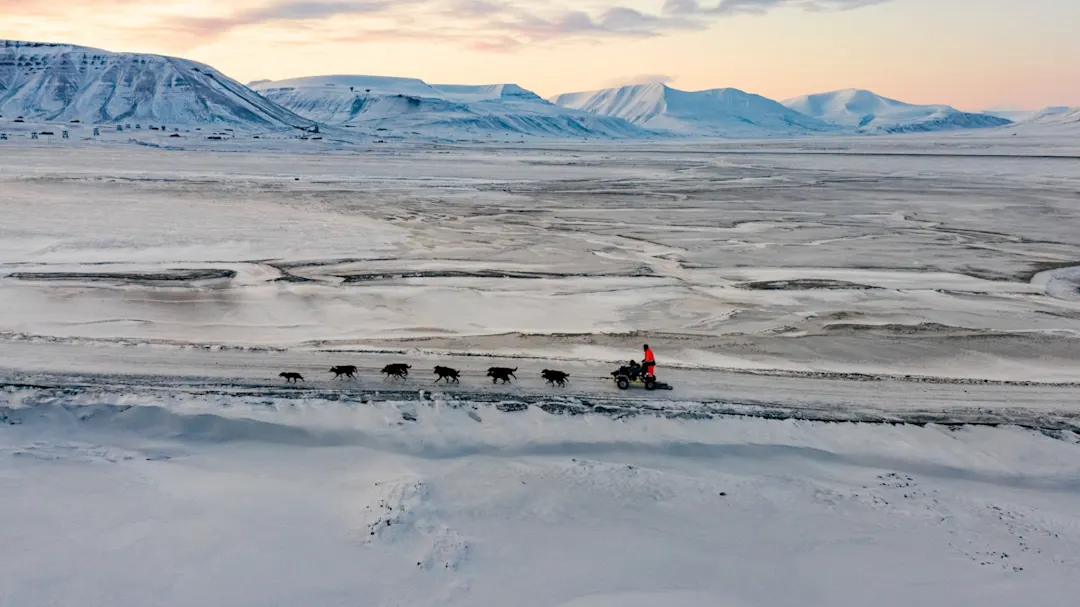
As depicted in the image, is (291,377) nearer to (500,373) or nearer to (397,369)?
(397,369)

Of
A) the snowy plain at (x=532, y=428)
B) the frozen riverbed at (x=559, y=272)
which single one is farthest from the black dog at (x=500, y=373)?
the frozen riverbed at (x=559, y=272)

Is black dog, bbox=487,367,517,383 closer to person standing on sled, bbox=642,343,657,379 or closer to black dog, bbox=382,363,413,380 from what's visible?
black dog, bbox=382,363,413,380

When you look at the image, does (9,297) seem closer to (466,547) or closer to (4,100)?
(466,547)

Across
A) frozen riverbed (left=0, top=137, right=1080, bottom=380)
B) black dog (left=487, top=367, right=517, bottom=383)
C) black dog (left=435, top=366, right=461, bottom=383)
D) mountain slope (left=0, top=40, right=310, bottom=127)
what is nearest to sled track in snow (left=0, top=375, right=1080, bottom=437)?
black dog (left=435, top=366, right=461, bottom=383)

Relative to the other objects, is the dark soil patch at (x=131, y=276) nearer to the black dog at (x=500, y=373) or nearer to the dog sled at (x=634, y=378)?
the black dog at (x=500, y=373)

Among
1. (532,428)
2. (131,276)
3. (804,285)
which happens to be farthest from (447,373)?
(131,276)
